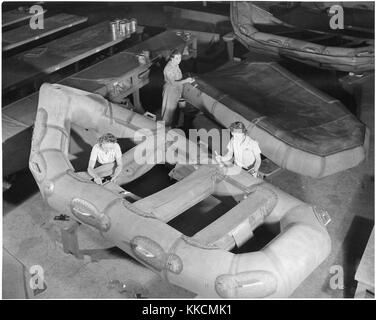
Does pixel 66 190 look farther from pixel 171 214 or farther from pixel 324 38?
pixel 324 38

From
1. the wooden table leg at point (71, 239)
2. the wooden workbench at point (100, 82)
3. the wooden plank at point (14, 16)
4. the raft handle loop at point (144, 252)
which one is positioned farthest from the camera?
the wooden plank at point (14, 16)

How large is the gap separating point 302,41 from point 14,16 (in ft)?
17.5

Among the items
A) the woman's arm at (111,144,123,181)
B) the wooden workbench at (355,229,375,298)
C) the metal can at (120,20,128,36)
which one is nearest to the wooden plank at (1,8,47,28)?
the metal can at (120,20,128,36)

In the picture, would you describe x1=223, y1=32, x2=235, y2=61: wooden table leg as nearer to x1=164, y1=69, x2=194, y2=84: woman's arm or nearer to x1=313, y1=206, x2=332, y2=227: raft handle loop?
x1=164, y1=69, x2=194, y2=84: woman's arm

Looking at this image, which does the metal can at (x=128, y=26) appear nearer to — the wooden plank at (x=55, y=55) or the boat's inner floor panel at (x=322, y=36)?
the wooden plank at (x=55, y=55)

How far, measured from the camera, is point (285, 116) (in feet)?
25.3

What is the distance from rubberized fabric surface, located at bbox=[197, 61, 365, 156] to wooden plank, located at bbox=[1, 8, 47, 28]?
13.7ft

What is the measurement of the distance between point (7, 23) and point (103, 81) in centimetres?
322

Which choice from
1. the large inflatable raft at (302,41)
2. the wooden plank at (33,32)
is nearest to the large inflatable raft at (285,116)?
the large inflatable raft at (302,41)

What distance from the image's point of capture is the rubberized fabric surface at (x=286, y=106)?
7.23 meters

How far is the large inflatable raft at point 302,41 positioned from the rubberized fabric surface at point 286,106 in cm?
86
